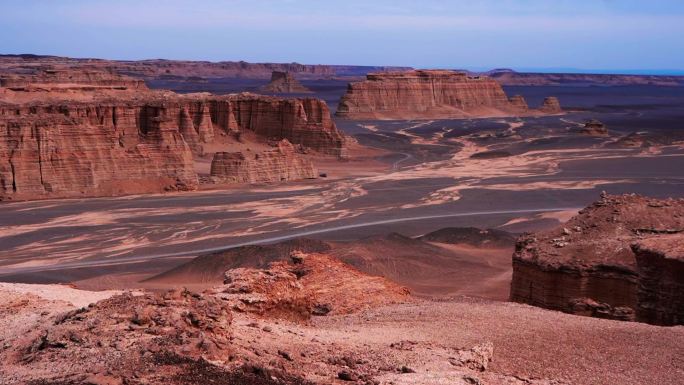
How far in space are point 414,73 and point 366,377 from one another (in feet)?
371

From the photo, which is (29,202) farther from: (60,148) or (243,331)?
(243,331)

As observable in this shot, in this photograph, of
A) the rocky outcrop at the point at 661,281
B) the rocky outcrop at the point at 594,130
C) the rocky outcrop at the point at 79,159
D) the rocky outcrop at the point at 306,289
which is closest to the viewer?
the rocky outcrop at the point at 306,289

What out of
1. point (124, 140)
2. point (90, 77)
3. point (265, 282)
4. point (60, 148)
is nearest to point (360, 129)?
point (90, 77)

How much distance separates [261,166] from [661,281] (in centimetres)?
4044

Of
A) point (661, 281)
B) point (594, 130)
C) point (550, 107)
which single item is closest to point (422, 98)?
point (550, 107)

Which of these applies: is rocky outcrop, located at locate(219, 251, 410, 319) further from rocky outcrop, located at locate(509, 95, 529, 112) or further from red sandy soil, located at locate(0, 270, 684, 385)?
rocky outcrop, located at locate(509, 95, 529, 112)

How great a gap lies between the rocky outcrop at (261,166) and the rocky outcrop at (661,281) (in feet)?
128

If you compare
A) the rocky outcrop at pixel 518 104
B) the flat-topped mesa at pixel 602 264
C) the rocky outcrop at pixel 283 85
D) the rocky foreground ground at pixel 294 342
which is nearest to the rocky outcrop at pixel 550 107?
the rocky outcrop at pixel 518 104

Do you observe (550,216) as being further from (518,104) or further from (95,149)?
(518,104)

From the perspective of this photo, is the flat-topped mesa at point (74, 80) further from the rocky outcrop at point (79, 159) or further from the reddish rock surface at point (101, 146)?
the rocky outcrop at point (79, 159)

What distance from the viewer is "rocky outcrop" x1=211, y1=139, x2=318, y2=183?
176 feet

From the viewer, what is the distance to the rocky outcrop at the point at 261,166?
5378 centimetres

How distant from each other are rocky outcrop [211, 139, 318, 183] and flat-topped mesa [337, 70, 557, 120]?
57874 millimetres

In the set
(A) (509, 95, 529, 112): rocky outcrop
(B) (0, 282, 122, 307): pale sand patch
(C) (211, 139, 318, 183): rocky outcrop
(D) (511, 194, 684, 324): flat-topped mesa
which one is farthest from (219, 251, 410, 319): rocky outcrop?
(A) (509, 95, 529, 112): rocky outcrop
